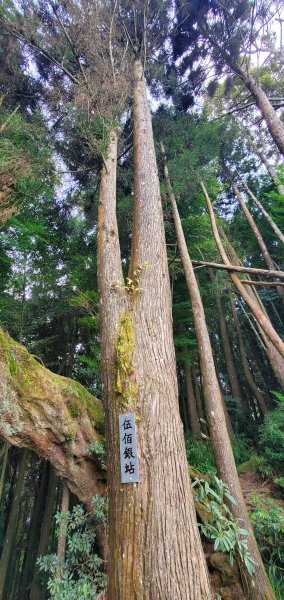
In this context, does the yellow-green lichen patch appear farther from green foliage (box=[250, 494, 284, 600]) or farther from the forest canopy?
green foliage (box=[250, 494, 284, 600])

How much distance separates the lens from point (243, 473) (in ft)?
20.5

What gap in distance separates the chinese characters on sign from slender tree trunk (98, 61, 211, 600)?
34 mm

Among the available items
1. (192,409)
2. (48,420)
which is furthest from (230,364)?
(48,420)

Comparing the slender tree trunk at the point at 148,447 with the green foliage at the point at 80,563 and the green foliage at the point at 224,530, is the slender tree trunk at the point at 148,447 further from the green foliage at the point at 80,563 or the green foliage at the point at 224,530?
the green foliage at the point at 80,563

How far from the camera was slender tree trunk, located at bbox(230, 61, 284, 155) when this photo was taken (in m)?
5.34

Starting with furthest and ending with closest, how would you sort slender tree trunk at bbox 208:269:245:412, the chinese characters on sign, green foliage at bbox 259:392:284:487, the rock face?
slender tree trunk at bbox 208:269:245:412
green foliage at bbox 259:392:284:487
the rock face
the chinese characters on sign

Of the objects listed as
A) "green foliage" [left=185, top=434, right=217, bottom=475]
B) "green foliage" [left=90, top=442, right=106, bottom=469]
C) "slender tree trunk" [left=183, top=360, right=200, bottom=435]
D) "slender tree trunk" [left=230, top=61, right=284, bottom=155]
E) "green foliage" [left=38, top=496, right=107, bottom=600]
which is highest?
"slender tree trunk" [left=230, top=61, right=284, bottom=155]

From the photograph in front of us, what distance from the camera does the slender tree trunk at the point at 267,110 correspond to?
5336 mm

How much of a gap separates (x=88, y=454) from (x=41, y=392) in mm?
946

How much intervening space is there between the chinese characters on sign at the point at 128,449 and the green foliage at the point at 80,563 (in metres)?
1.81

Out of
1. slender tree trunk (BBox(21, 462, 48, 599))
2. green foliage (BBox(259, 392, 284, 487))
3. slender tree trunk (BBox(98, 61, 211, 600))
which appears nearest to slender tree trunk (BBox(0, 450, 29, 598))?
slender tree trunk (BBox(21, 462, 48, 599))

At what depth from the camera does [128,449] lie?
1.96m

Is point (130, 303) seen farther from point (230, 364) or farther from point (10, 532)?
point (230, 364)

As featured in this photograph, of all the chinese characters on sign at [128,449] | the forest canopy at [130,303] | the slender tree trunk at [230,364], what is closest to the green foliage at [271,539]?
the forest canopy at [130,303]
